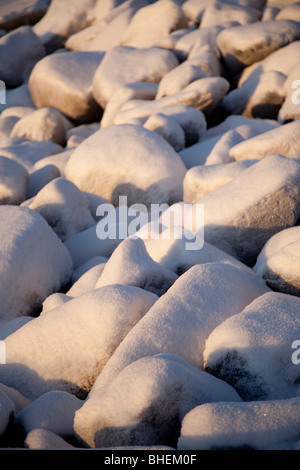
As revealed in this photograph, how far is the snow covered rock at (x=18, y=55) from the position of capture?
6.30m

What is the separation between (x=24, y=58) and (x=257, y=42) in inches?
121

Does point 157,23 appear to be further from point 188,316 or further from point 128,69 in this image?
point 188,316

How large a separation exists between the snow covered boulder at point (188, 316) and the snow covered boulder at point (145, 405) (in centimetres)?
14

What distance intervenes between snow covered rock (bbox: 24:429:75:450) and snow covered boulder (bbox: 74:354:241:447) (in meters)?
0.06

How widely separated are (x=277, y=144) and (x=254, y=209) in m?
0.71

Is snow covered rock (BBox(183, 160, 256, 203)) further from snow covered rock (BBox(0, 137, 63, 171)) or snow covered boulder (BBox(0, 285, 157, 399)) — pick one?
snow covered rock (BBox(0, 137, 63, 171))

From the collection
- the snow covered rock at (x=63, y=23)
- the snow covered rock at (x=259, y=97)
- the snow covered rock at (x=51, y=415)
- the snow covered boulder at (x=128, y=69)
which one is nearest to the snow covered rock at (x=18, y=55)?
the snow covered rock at (x=63, y=23)

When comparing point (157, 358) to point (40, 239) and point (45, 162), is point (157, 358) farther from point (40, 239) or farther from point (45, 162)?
point (45, 162)

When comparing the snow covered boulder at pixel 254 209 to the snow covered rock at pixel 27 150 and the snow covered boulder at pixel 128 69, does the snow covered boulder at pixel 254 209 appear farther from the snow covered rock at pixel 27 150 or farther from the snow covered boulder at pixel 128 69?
the snow covered boulder at pixel 128 69

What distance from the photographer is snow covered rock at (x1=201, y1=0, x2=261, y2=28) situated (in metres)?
5.54

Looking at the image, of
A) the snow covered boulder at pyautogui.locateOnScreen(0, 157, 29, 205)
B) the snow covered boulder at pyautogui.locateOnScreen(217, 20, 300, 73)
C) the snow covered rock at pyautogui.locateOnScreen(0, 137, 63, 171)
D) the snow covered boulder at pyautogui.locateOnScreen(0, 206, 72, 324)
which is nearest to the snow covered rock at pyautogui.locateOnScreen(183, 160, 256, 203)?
the snow covered boulder at pyautogui.locateOnScreen(0, 206, 72, 324)

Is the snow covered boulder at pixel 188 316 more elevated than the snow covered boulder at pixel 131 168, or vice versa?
the snow covered boulder at pixel 188 316

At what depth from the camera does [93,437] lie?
133 cm
